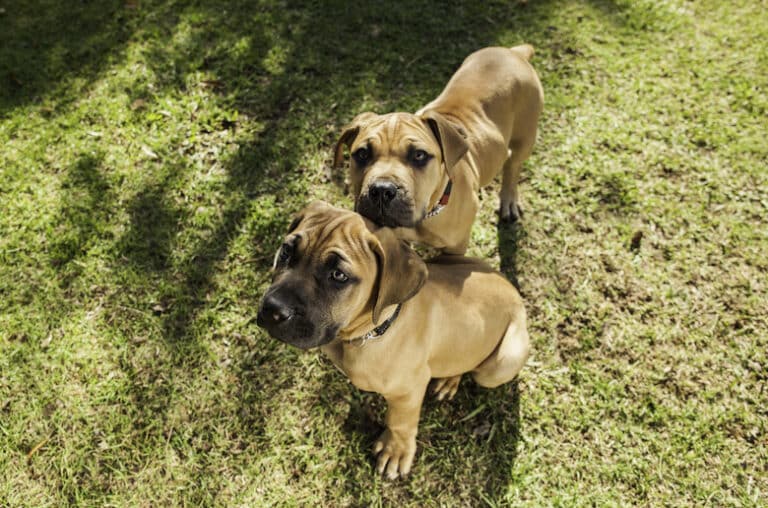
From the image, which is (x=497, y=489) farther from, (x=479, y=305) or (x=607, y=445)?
(x=479, y=305)

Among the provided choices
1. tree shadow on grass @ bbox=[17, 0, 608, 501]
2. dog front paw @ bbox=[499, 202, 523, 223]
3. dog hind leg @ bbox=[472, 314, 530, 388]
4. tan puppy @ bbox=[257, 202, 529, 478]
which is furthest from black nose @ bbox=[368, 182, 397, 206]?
dog front paw @ bbox=[499, 202, 523, 223]

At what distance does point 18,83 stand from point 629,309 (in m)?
7.65

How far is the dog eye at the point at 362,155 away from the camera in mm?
3701

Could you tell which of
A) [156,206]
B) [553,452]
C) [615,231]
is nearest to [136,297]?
[156,206]

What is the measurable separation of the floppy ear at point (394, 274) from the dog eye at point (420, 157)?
88cm

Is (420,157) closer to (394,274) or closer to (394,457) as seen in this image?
(394,274)

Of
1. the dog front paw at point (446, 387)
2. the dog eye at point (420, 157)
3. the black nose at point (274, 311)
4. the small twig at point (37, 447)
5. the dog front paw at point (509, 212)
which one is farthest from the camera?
the dog front paw at point (509, 212)

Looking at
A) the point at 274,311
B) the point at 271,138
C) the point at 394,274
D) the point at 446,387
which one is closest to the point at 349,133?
the point at 394,274

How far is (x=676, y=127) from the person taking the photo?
583 centimetres

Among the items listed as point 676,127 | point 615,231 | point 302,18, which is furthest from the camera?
point 302,18

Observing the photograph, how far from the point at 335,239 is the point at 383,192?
2.05 feet

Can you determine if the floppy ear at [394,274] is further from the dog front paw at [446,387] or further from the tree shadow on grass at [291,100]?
the tree shadow on grass at [291,100]

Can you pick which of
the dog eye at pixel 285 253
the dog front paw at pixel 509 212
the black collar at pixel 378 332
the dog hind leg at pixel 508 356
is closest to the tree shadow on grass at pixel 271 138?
the dog front paw at pixel 509 212

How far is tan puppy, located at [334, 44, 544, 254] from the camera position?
351 centimetres
